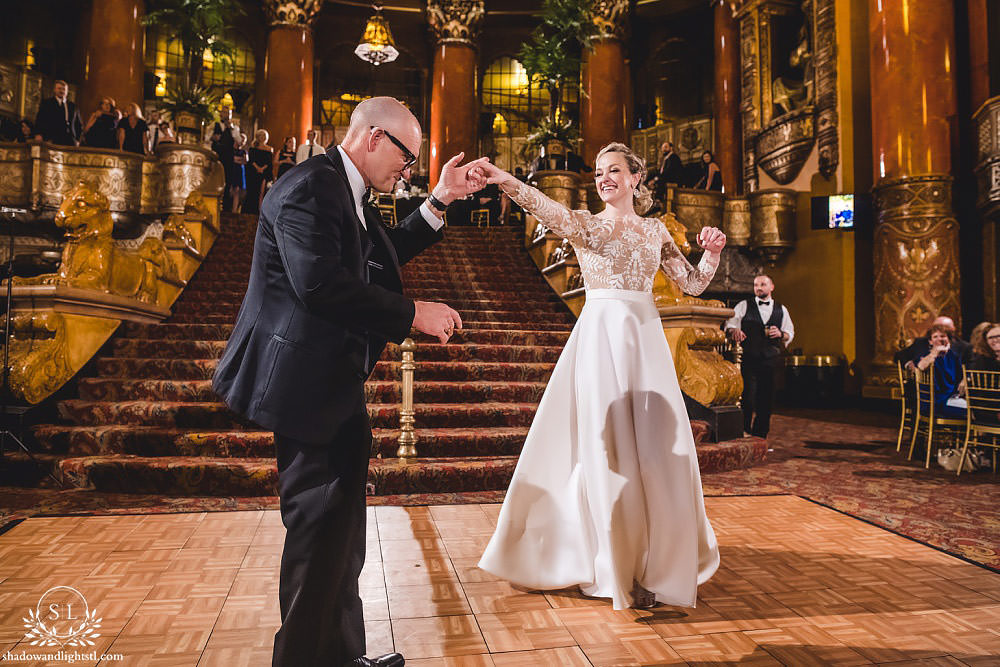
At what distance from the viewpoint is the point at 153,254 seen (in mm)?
6629

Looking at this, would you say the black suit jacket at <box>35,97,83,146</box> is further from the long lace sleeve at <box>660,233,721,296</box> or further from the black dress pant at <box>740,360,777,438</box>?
the long lace sleeve at <box>660,233,721,296</box>

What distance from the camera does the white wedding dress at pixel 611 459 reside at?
2.39 meters

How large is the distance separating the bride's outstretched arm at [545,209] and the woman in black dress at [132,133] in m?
10.9

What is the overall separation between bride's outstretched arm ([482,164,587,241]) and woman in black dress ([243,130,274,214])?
408 inches

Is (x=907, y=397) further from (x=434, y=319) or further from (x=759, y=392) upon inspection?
(x=434, y=319)

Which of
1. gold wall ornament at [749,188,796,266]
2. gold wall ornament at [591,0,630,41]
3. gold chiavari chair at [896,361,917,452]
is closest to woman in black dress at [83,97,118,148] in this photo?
gold wall ornament at [591,0,630,41]

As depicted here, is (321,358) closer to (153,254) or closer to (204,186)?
(153,254)

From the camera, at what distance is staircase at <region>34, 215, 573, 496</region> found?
4312mm

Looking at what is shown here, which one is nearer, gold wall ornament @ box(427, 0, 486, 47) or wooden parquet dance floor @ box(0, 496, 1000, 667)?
wooden parquet dance floor @ box(0, 496, 1000, 667)

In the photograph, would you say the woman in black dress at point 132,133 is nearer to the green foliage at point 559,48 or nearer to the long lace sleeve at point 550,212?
the green foliage at point 559,48

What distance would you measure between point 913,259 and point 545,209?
30.7ft

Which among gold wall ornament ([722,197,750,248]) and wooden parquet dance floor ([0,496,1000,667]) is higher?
gold wall ornament ([722,197,750,248])

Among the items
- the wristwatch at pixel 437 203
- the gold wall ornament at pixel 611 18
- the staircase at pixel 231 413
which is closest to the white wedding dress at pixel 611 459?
the wristwatch at pixel 437 203

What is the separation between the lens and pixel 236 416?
16.2 ft
